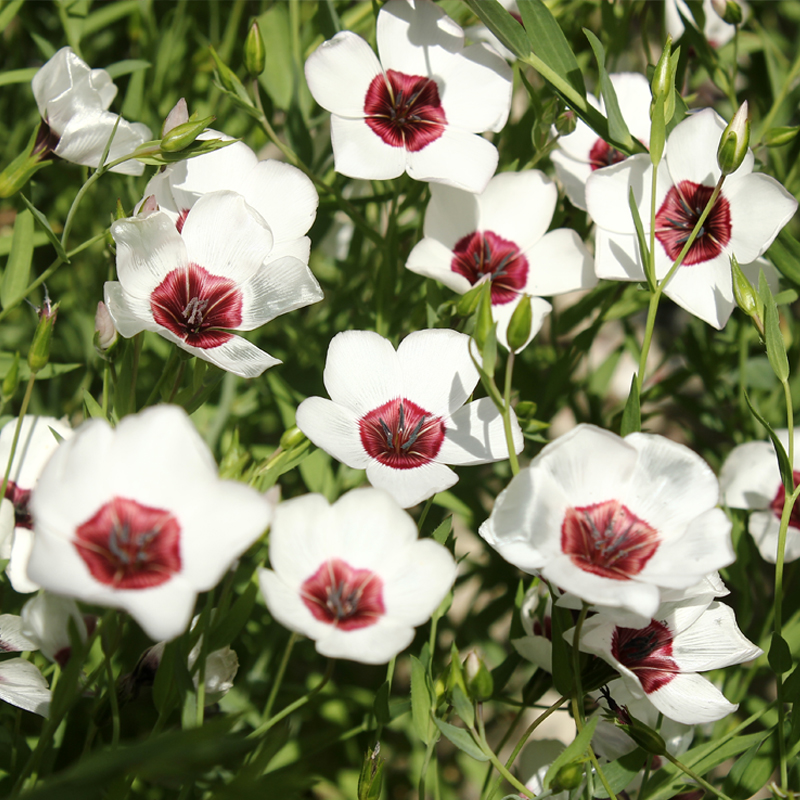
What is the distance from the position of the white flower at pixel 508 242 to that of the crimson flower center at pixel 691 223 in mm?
104

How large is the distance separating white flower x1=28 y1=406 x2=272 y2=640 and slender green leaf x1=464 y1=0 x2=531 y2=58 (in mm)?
606

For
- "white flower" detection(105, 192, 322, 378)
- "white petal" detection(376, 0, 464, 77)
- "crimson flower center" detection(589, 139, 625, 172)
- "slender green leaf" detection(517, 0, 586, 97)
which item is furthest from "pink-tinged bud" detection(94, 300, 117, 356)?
"crimson flower center" detection(589, 139, 625, 172)

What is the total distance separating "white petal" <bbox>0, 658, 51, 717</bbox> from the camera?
0.76m

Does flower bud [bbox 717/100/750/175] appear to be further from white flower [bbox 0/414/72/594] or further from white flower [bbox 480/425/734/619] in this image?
white flower [bbox 0/414/72/594]

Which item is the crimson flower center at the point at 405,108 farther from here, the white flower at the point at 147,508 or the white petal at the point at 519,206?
the white flower at the point at 147,508

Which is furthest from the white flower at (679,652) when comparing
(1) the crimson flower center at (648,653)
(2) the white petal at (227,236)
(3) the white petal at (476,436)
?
(2) the white petal at (227,236)

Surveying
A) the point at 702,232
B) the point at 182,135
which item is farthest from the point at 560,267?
the point at 182,135

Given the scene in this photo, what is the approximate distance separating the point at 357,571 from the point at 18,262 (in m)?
0.67

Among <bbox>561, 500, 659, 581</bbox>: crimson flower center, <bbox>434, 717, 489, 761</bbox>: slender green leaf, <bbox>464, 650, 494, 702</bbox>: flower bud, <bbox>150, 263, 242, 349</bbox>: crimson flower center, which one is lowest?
<bbox>434, 717, 489, 761</bbox>: slender green leaf

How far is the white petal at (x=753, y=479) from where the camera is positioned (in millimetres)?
1123

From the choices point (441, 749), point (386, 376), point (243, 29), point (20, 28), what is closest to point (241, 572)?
point (386, 376)

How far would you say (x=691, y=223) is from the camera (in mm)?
984

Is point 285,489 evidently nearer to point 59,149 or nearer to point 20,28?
point 59,149

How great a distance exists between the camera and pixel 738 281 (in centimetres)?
84
